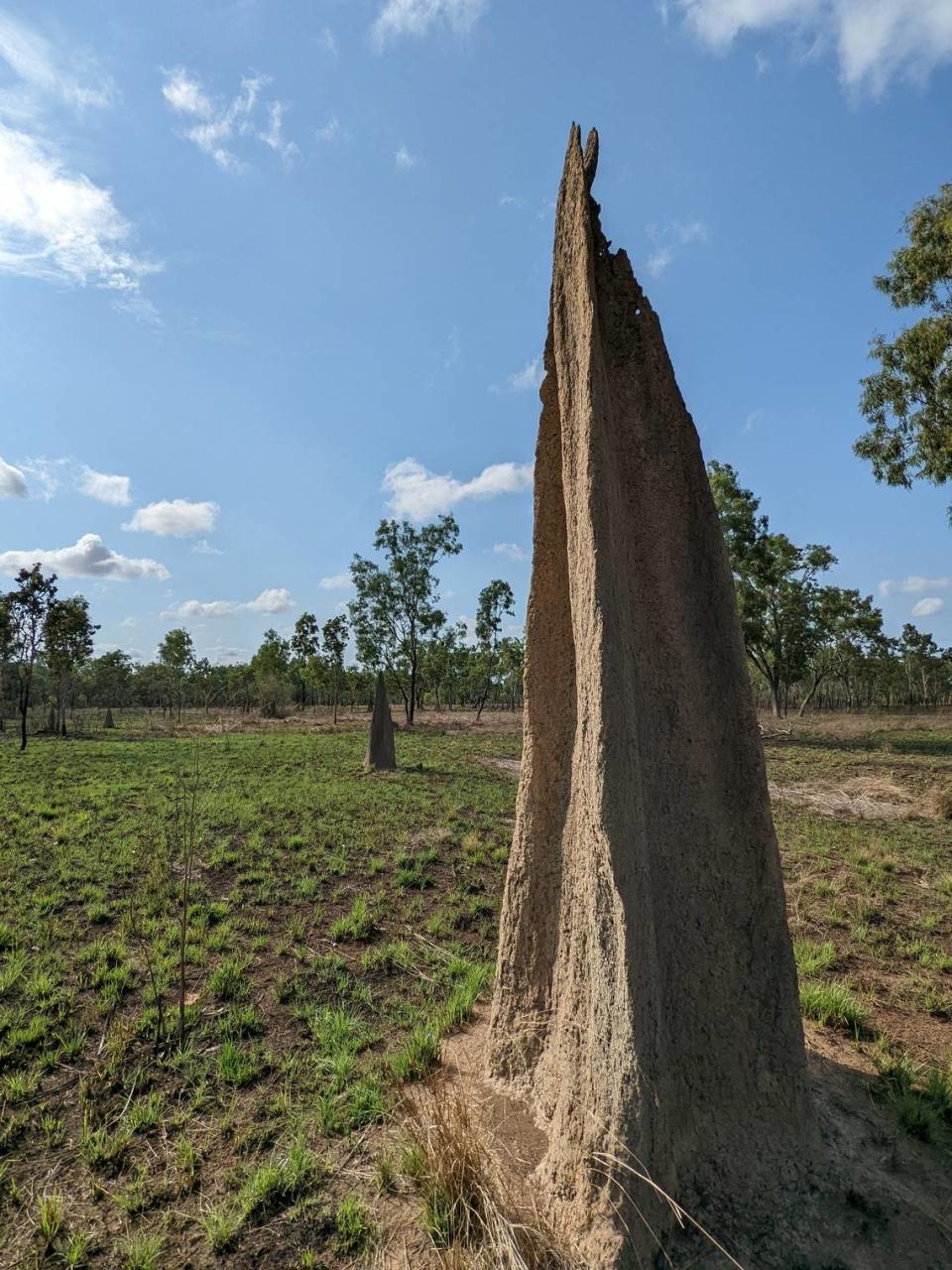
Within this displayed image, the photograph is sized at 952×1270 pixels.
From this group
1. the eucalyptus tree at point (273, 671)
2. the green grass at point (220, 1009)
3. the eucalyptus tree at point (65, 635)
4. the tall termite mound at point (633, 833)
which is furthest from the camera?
the eucalyptus tree at point (273, 671)

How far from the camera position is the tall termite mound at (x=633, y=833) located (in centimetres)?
261

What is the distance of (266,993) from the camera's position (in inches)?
196

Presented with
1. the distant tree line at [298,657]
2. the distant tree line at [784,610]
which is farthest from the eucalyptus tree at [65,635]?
the distant tree line at [784,610]

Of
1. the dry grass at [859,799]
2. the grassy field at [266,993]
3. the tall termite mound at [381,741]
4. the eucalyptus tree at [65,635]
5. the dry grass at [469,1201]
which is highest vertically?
the eucalyptus tree at [65,635]

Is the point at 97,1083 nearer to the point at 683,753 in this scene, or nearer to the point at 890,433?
the point at 683,753

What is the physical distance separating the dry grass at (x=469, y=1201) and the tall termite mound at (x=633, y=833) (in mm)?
160

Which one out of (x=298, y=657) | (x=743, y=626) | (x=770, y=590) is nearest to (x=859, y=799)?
(x=743, y=626)

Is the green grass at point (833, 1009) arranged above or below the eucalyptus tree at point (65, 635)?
below

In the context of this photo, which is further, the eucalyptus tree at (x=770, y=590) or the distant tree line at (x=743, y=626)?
the eucalyptus tree at (x=770, y=590)

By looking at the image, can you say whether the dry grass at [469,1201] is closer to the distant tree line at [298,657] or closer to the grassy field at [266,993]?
the grassy field at [266,993]

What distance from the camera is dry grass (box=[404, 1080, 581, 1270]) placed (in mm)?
2334

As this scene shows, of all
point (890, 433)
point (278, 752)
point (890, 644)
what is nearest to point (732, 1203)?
point (890, 433)

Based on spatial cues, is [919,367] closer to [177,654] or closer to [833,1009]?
[833,1009]

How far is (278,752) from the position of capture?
68.7 ft
